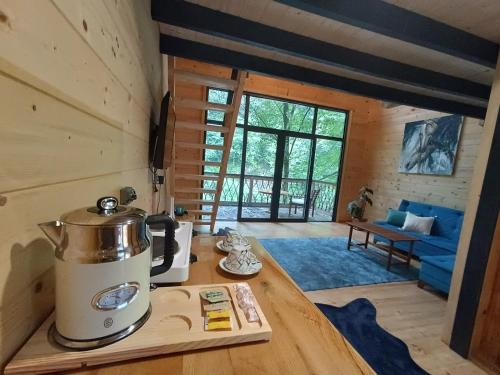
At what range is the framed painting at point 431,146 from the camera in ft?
13.7

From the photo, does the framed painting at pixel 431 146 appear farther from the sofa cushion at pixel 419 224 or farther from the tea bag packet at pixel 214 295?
the tea bag packet at pixel 214 295

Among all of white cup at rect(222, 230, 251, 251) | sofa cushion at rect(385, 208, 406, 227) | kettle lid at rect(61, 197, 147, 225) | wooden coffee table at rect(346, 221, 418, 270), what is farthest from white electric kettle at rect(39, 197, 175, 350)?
sofa cushion at rect(385, 208, 406, 227)

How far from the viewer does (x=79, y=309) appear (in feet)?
1.49

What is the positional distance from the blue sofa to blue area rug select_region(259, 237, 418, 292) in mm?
351

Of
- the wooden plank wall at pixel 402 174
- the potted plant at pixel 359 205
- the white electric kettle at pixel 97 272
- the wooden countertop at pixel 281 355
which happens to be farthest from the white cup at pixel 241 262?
the potted plant at pixel 359 205

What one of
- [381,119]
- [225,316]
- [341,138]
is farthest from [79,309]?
[381,119]

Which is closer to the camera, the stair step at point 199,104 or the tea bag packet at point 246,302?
the tea bag packet at point 246,302

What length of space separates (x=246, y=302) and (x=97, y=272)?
415mm

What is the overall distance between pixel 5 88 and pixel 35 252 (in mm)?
320

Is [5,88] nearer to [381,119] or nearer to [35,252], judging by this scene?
[35,252]

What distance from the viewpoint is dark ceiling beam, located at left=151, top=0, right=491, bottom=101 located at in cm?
148

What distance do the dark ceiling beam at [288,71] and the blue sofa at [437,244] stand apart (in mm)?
1894

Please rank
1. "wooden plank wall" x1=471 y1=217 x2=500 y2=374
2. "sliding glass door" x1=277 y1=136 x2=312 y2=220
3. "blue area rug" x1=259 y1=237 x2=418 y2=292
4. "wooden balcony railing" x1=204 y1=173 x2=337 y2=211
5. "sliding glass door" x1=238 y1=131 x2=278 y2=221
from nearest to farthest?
"wooden plank wall" x1=471 y1=217 x2=500 y2=374 → "blue area rug" x1=259 y1=237 x2=418 y2=292 → "sliding glass door" x1=238 y1=131 x2=278 y2=221 → "sliding glass door" x1=277 y1=136 x2=312 y2=220 → "wooden balcony railing" x1=204 y1=173 x2=337 y2=211

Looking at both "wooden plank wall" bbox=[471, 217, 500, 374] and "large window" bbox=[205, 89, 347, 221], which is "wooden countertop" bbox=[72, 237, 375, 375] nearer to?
"wooden plank wall" bbox=[471, 217, 500, 374]
